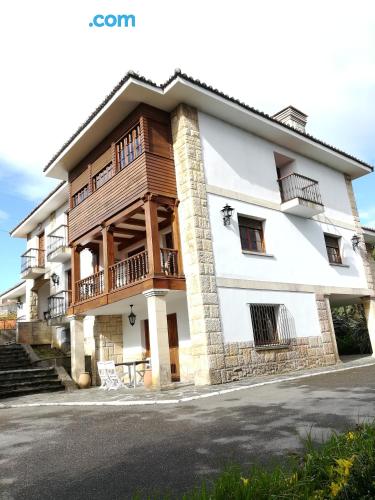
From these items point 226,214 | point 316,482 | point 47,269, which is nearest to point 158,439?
point 316,482

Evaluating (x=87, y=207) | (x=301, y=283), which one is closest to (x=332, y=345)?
(x=301, y=283)

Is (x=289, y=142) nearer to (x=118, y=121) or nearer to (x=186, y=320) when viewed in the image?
(x=118, y=121)

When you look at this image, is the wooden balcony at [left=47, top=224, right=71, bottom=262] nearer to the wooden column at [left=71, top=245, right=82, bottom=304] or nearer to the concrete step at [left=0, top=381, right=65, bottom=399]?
the wooden column at [left=71, top=245, right=82, bottom=304]

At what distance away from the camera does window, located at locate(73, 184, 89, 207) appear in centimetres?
1417

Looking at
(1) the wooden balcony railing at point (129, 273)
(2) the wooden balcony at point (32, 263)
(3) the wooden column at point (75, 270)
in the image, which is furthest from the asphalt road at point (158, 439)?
(2) the wooden balcony at point (32, 263)

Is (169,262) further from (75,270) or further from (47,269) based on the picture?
(47,269)

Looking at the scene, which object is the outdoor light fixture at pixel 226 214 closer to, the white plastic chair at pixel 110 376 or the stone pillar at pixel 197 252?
the stone pillar at pixel 197 252

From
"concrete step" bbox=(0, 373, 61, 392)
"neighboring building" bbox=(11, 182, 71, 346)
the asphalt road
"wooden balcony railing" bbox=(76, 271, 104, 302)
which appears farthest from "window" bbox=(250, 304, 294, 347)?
"neighboring building" bbox=(11, 182, 71, 346)

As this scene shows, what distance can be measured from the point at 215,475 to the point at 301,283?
10.6m

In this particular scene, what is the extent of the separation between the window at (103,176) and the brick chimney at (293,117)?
765 cm

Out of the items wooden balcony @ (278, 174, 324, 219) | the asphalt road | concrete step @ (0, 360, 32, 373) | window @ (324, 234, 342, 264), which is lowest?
the asphalt road

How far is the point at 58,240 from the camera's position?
1878 cm

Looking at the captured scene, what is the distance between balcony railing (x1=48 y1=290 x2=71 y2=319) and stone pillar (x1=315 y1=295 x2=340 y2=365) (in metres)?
10.2

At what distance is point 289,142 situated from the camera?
1435 cm
